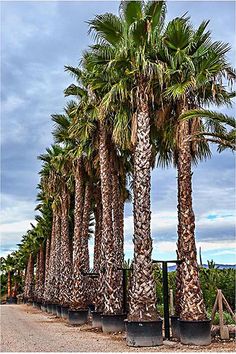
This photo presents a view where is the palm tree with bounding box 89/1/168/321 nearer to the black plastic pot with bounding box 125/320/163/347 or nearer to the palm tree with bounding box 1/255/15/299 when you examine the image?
the black plastic pot with bounding box 125/320/163/347

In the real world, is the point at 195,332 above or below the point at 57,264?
below

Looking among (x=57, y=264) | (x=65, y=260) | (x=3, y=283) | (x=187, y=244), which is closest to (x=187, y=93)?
(x=187, y=244)

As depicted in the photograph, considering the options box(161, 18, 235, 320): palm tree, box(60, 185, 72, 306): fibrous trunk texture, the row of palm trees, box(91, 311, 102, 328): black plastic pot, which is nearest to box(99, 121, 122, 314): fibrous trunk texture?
the row of palm trees

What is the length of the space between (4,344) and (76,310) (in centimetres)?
698

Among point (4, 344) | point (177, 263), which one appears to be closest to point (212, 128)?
point (177, 263)

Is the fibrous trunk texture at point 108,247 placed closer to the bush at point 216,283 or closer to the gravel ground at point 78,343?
the gravel ground at point 78,343

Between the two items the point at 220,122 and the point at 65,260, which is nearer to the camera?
the point at 220,122

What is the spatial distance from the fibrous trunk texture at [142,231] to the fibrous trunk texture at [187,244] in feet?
3.00

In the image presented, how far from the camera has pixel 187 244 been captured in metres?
13.0

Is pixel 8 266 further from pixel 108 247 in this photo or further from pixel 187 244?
pixel 187 244

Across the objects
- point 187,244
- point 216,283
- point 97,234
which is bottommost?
point 216,283

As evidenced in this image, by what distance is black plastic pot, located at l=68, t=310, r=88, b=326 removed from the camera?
20.5 meters

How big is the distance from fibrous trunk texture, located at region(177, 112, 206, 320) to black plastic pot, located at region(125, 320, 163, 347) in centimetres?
77

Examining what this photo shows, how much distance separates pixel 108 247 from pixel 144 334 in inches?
200
